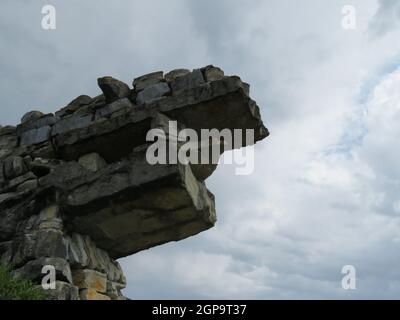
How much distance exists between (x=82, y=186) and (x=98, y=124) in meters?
A: 0.85

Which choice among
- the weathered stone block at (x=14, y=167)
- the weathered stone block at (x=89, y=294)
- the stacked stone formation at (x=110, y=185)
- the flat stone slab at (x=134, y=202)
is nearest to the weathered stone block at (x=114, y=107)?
the stacked stone formation at (x=110, y=185)

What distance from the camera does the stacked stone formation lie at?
6.18 meters

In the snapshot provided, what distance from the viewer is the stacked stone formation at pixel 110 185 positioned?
618 cm

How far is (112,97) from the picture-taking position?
281 inches

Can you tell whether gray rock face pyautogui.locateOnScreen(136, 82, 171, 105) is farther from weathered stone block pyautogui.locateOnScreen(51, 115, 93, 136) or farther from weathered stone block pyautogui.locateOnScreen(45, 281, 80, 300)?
weathered stone block pyautogui.locateOnScreen(45, 281, 80, 300)

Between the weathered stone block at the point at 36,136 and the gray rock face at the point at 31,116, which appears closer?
the weathered stone block at the point at 36,136

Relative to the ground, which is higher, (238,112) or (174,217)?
(238,112)

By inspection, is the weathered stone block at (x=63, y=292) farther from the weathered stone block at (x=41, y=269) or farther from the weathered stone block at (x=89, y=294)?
the weathered stone block at (x=89, y=294)

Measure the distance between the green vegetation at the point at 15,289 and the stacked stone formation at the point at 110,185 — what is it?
537 millimetres

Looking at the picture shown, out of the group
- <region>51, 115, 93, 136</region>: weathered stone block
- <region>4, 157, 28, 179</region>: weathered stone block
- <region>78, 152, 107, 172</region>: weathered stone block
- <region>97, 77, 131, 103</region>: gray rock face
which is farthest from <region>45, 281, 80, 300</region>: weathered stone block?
<region>97, 77, 131, 103</region>: gray rock face

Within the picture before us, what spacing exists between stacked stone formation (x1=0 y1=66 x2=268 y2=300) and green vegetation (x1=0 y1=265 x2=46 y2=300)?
0.54 meters
